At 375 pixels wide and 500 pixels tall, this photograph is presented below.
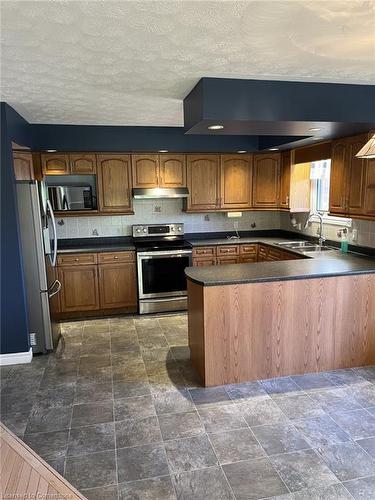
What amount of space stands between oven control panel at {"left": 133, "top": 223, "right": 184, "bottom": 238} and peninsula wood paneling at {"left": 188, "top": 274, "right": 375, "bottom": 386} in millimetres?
2147

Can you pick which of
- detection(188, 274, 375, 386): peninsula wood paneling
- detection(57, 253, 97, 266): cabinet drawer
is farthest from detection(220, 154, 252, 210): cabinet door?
detection(188, 274, 375, 386): peninsula wood paneling

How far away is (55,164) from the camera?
4.61m

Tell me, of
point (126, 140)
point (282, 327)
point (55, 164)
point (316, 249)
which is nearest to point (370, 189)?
point (316, 249)

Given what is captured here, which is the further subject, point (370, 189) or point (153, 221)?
point (153, 221)

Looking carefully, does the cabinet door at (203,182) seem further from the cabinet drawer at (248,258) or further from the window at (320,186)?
the window at (320,186)

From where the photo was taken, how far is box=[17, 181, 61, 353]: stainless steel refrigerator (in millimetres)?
3541

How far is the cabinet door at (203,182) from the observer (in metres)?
5.06

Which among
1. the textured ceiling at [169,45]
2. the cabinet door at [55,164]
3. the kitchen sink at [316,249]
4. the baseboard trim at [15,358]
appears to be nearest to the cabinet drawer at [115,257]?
the cabinet door at [55,164]

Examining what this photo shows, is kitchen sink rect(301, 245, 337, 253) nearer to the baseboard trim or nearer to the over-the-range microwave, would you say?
the over-the-range microwave

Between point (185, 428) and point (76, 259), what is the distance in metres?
2.81

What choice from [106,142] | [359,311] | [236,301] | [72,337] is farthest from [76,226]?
[359,311]

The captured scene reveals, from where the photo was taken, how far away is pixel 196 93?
108 inches

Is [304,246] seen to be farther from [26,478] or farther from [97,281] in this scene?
[26,478]

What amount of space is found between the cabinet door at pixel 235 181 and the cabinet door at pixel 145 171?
0.97 metres
